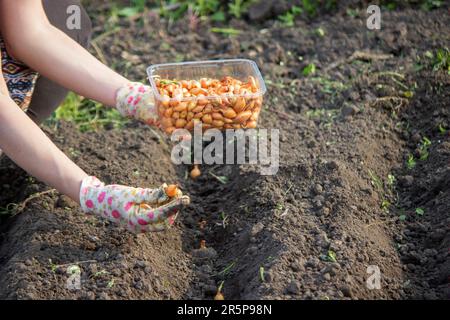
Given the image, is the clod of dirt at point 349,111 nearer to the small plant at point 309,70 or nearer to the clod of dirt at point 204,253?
the small plant at point 309,70

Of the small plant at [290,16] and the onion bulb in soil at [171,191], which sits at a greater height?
the small plant at [290,16]

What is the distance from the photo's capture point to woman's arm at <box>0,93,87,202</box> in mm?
2412

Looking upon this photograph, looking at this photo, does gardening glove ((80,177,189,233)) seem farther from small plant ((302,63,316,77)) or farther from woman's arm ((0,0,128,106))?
small plant ((302,63,316,77))

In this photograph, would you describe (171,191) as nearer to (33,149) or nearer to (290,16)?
(33,149)

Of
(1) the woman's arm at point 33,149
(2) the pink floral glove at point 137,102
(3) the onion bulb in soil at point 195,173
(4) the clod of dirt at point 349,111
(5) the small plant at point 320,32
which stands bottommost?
(1) the woman's arm at point 33,149

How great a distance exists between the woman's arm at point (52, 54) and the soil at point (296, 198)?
0.38 meters

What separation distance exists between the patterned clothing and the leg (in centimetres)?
16

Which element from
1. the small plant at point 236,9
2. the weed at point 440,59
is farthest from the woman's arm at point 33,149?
the small plant at point 236,9

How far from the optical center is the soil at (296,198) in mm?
2430

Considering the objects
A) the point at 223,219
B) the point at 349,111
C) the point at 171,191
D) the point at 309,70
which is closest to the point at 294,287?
the point at 171,191

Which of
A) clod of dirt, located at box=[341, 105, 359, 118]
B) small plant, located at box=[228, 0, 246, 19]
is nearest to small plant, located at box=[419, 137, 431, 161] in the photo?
clod of dirt, located at box=[341, 105, 359, 118]

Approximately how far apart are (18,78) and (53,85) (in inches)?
9.6

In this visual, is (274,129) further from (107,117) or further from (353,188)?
(107,117)
